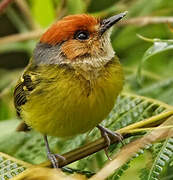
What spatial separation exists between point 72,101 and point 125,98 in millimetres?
371

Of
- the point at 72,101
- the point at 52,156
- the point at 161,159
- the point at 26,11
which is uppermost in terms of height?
the point at 26,11

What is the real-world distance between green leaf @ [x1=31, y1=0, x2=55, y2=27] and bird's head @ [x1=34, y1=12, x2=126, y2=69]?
1.14m

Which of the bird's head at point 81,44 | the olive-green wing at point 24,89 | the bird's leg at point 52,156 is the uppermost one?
the bird's head at point 81,44

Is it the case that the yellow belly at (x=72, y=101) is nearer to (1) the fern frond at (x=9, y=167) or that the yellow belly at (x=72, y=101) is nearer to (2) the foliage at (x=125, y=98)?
(2) the foliage at (x=125, y=98)

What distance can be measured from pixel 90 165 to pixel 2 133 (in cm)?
60

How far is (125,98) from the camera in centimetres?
274

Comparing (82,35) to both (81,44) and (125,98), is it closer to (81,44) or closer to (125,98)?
(81,44)

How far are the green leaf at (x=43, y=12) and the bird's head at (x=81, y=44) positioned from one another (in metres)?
1.14

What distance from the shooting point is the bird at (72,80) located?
8.36ft

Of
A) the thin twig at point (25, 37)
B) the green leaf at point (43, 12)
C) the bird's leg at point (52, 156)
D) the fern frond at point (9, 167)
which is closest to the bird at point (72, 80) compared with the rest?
the bird's leg at point (52, 156)

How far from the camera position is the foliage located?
2125mm

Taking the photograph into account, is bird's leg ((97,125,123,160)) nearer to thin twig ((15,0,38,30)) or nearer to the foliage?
the foliage

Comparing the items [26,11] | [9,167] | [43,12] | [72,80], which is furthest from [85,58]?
[26,11]

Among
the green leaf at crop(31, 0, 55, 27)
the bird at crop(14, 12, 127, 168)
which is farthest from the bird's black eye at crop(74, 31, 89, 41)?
the green leaf at crop(31, 0, 55, 27)
